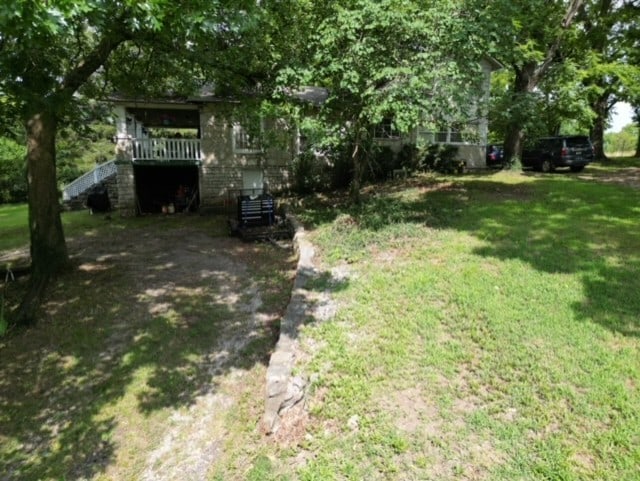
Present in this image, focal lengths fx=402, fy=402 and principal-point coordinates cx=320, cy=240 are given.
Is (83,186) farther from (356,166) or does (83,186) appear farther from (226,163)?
(356,166)

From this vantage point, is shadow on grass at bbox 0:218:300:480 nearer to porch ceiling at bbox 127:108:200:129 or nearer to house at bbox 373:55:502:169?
porch ceiling at bbox 127:108:200:129

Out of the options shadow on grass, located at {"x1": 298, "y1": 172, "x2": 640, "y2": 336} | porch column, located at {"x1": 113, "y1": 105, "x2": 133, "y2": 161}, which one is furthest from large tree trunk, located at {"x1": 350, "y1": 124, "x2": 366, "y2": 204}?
porch column, located at {"x1": 113, "y1": 105, "x2": 133, "y2": 161}

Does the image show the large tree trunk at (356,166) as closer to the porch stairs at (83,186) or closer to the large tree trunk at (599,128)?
the porch stairs at (83,186)

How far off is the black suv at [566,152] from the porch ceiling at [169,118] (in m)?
13.6

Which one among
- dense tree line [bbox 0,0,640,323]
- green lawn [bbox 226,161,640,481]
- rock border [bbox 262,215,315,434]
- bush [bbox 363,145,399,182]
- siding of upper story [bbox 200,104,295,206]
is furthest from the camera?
bush [bbox 363,145,399,182]

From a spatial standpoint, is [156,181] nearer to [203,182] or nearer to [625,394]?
[203,182]

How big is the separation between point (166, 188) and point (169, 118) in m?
2.95

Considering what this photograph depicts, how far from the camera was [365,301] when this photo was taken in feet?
17.9

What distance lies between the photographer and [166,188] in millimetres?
17109

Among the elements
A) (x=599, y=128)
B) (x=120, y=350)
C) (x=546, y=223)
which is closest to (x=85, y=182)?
(x=120, y=350)

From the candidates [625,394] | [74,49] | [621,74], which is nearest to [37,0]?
[625,394]

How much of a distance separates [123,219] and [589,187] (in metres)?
15.1

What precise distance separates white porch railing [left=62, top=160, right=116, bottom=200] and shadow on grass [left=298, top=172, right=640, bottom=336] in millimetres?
12665

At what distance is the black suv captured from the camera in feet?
52.5
